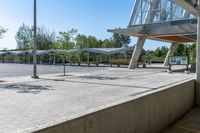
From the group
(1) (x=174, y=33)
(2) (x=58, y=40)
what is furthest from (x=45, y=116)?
(1) (x=174, y=33)

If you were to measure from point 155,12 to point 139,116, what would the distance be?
2797 centimetres

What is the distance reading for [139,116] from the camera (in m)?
6.29

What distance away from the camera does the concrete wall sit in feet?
14.0

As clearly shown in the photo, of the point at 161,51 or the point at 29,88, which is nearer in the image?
the point at 29,88

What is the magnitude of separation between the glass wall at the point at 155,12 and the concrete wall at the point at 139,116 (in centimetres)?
2281

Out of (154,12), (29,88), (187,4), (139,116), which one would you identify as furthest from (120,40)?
(139,116)

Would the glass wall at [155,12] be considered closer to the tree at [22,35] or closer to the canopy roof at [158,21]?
the canopy roof at [158,21]

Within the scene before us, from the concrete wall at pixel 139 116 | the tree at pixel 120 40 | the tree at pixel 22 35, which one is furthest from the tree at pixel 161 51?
the concrete wall at pixel 139 116

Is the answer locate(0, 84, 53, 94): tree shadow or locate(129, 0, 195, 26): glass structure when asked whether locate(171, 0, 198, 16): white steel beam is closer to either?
locate(0, 84, 53, 94): tree shadow

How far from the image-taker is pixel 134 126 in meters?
6.07

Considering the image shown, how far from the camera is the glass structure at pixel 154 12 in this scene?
31817 mm

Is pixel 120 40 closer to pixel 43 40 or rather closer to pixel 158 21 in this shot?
pixel 43 40

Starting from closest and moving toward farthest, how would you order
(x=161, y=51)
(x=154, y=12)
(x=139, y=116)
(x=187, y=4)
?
1. (x=139, y=116)
2. (x=187, y=4)
3. (x=154, y=12)
4. (x=161, y=51)

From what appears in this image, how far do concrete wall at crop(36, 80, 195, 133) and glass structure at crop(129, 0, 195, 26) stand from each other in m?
22.9
